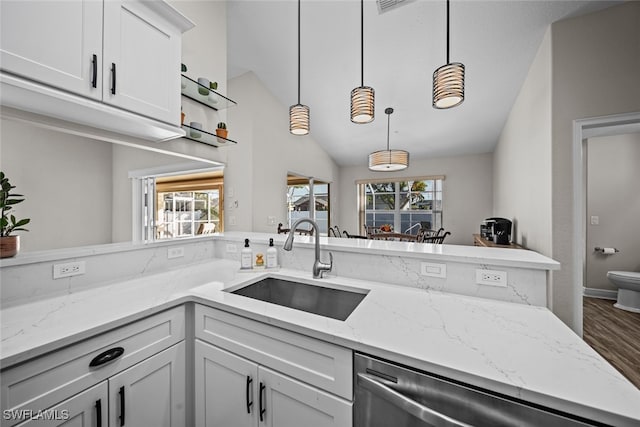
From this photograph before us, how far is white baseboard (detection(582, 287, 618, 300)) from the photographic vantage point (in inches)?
134

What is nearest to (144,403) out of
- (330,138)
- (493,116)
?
(330,138)

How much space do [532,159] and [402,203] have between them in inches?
148

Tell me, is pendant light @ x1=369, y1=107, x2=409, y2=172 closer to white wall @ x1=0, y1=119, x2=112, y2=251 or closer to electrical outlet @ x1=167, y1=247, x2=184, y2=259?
electrical outlet @ x1=167, y1=247, x2=184, y2=259

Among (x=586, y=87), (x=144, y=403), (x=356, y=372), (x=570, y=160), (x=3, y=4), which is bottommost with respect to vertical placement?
(x=144, y=403)

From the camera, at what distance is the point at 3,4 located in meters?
0.91

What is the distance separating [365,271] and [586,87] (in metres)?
2.37

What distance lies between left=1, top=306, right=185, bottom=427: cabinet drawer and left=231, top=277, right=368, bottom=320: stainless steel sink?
43 centimetres

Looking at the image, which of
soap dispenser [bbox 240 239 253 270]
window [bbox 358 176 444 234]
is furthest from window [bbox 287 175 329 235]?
soap dispenser [bbox 240 239 253 270]

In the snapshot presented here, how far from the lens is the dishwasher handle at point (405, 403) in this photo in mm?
694

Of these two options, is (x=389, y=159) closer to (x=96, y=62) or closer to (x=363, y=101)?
(x=363, y=101)

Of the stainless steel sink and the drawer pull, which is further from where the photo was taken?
the stainless steel sink

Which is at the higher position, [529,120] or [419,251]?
[529,120]

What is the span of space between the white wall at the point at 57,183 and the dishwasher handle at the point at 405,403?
1638mm

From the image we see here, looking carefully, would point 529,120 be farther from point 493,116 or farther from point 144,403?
point 144,403
